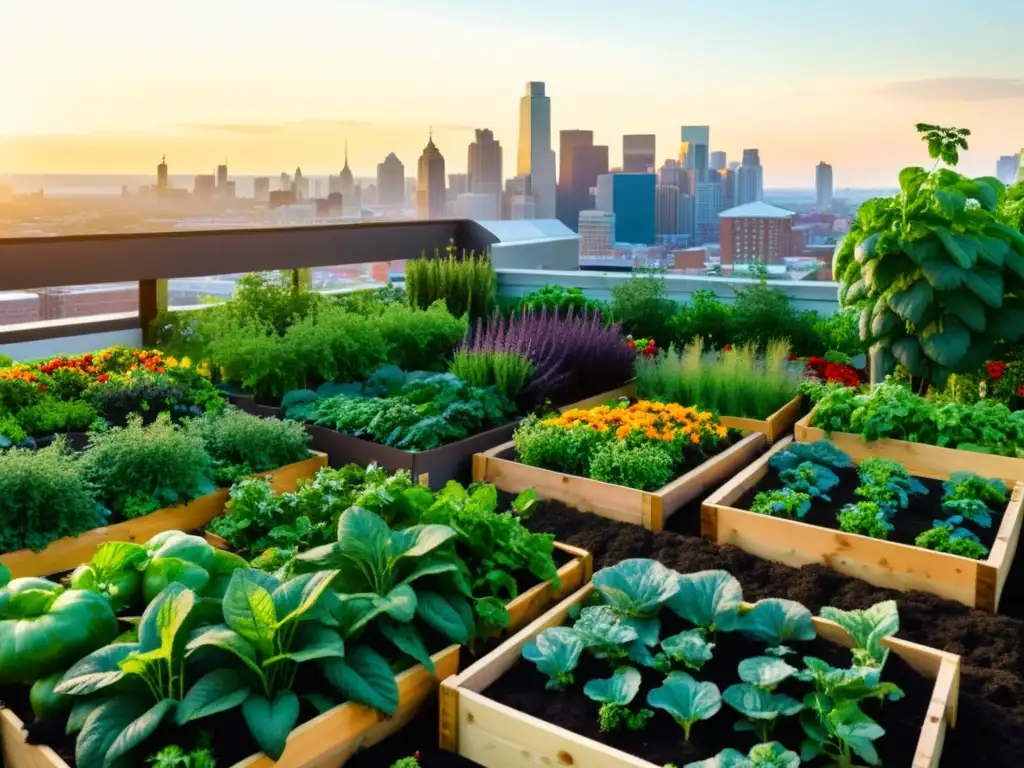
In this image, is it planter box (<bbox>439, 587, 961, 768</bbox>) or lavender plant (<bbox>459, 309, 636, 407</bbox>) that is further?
lavender plant (<bbox>459, 309, 636, 407</bbox>)

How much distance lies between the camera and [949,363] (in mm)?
4750

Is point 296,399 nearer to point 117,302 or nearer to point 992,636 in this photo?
point 117,302

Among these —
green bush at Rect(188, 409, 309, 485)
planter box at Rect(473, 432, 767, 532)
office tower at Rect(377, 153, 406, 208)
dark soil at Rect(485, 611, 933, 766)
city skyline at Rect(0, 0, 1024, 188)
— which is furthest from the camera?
office tower at Rect(377, 153, 406, 208)

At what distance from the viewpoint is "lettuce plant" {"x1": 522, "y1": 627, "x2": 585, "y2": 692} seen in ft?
8.22

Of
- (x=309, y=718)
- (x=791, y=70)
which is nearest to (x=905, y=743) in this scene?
(x=309, y=718)

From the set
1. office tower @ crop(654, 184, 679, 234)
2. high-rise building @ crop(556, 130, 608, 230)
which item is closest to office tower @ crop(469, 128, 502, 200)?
high-rise building @ crop(556, 130, 608, 230)

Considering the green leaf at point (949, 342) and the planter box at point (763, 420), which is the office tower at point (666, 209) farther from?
the green leaf at point (949, 342)

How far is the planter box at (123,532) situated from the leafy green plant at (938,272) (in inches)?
133

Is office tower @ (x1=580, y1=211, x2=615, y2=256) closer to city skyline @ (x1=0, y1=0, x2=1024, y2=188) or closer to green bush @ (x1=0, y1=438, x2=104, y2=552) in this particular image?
city skyline @ (x1=0, y1=0, x2=1024, y2=188)

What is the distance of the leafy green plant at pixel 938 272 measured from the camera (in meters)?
4.73

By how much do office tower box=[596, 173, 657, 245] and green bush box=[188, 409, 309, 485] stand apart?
36.5 feet

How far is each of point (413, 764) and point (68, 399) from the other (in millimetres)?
3791

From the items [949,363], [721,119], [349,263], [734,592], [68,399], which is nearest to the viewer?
[734,592]

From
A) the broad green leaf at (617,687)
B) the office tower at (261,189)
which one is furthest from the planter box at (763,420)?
the office tower at (261,189)
